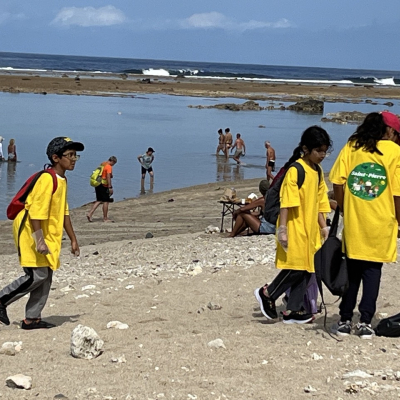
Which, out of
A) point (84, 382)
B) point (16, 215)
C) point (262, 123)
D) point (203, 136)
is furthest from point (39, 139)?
point (84, 382)

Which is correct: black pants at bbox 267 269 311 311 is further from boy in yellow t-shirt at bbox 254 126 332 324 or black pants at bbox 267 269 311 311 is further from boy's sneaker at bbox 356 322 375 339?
boy's sneaker at bbox 356 322 375 339

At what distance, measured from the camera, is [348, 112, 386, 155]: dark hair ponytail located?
5.61 meters

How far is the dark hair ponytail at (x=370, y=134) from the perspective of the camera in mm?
5605

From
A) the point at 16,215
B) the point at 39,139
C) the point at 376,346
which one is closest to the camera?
the point at 376,346

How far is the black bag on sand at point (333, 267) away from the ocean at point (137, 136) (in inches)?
454

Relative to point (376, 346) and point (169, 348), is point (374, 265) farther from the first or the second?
point (169, 348)

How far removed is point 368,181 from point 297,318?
4.51ft

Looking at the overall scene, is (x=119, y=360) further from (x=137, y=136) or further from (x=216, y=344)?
(x=137, y=136)

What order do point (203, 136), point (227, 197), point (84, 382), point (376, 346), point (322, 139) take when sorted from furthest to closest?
point (203, 136) < point (227, 197) < point (322, 139) < point (376, 346) < point (84, 382)

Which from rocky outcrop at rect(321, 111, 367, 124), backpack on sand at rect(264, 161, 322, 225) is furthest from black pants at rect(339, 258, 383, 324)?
rocky outcrop at rect(321, 111, 367, 124)

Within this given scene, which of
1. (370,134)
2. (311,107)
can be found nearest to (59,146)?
(370,134)

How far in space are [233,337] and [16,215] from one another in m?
2.10

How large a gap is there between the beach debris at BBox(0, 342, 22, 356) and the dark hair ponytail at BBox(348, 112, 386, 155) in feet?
9.53

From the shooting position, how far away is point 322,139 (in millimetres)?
5961
